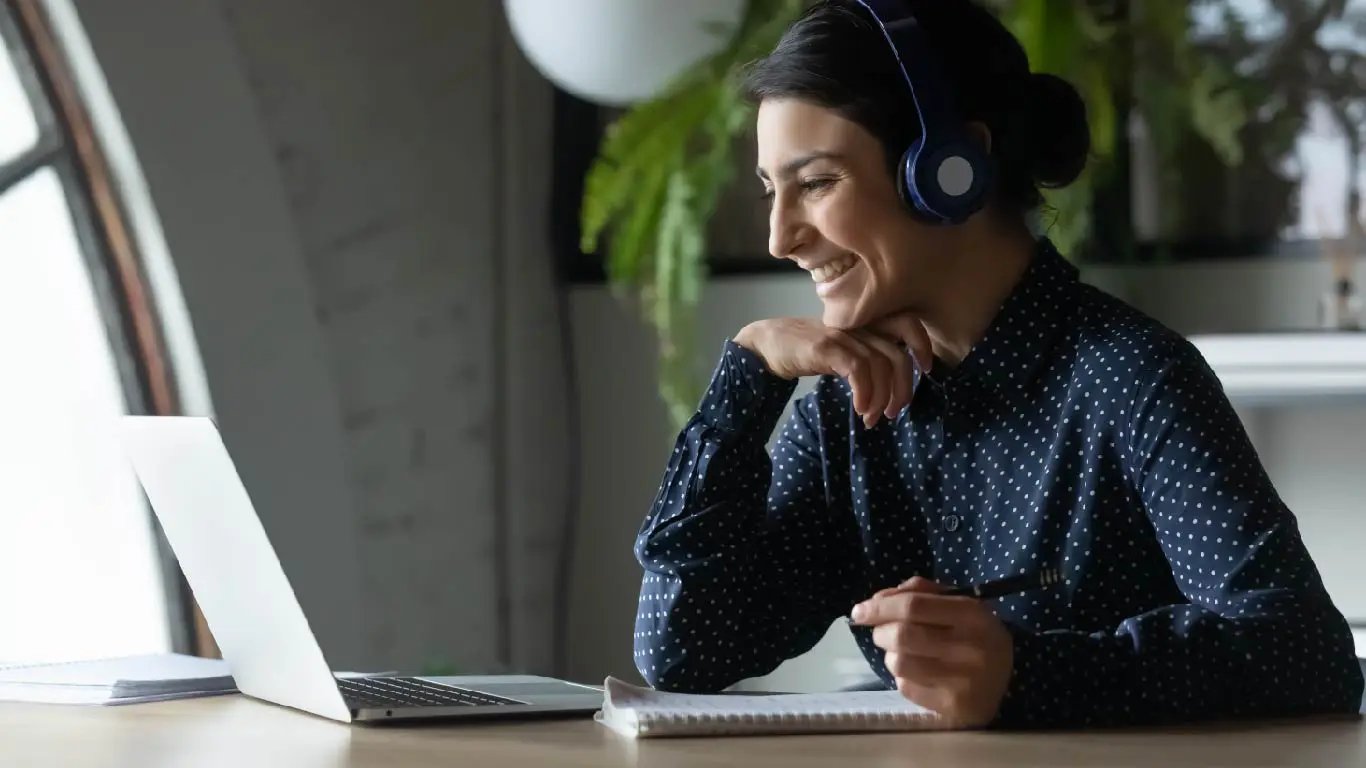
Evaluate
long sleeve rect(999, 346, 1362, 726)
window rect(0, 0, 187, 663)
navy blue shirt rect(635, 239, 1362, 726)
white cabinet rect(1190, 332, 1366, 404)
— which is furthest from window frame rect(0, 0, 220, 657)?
long sleeve rect(999, 346, 1362, 726)

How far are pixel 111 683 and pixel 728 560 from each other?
508 mm

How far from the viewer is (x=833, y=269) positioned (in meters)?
1.45

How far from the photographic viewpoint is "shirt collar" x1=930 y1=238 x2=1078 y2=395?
55.1 inches

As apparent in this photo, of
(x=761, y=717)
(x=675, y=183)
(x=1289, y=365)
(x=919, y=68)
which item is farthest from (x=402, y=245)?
(x=761, y=717)

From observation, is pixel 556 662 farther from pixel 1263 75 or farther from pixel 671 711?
pixel 671 711

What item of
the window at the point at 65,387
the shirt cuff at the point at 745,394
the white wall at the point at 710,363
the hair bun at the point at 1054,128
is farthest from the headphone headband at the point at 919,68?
the window at the point at 65,387

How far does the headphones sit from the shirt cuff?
0.20 m

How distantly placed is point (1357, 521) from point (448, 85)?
5.57ft

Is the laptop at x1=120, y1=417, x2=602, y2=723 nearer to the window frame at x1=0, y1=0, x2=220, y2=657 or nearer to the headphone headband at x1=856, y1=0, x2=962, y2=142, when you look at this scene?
the headphone headband at x1=856, y1=0, x2=962, y2=142

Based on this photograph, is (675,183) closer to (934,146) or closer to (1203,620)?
(934,146)

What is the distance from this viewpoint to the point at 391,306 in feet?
9.46

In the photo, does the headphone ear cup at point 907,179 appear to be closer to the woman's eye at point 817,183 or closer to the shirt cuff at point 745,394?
the woman's eye at point 817,183

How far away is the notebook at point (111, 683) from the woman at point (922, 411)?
14.0 inches

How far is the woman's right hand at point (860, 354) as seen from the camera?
1.37 meters
